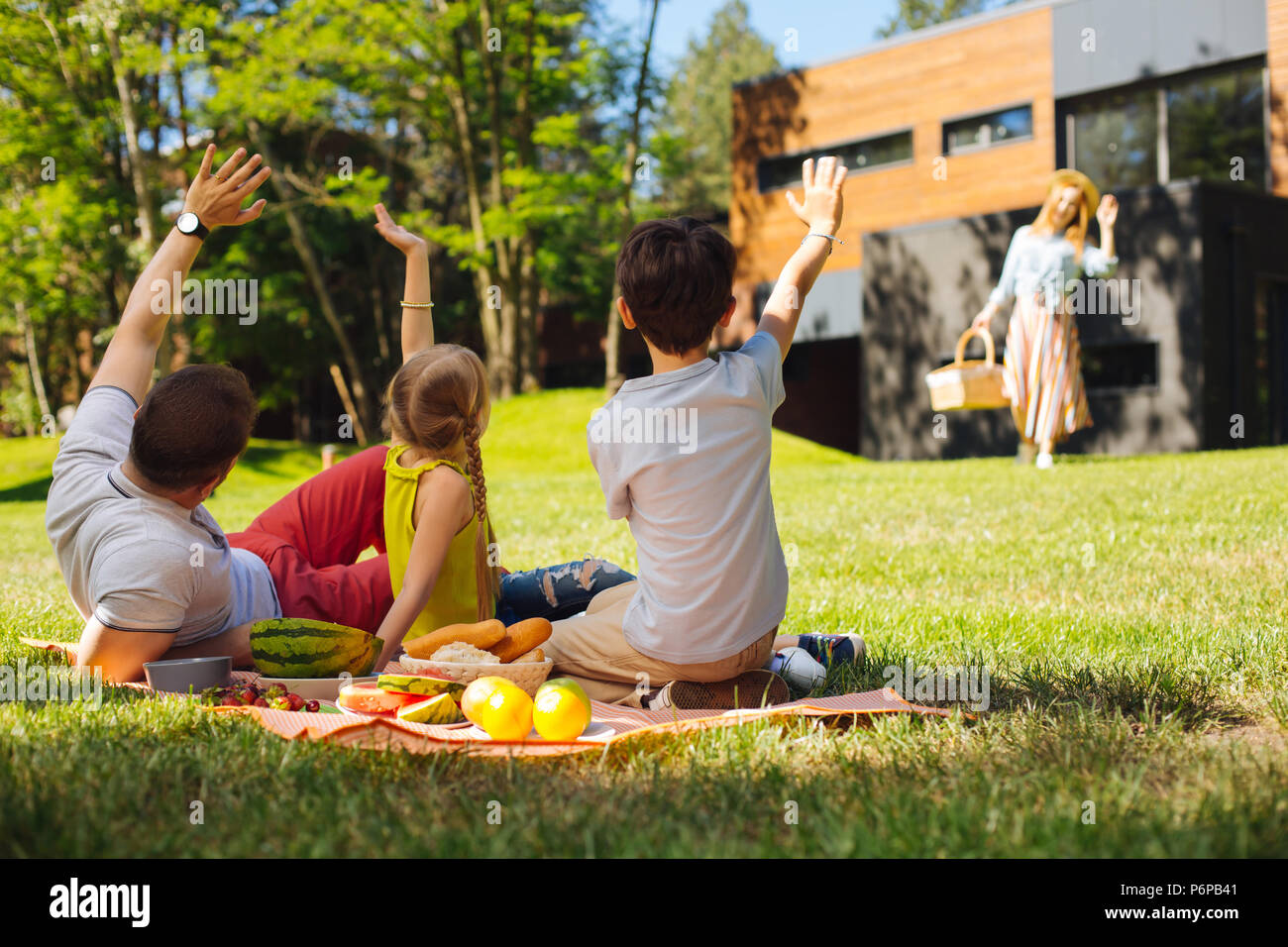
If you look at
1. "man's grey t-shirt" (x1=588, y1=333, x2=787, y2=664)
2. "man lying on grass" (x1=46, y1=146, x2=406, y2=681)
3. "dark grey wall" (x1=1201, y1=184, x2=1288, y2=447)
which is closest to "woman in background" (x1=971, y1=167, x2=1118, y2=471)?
"dark grey wall" (x1=1201, y1=184, x2=1288, y2=447)

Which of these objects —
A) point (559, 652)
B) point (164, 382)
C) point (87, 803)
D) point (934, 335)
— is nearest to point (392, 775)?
point (87, 803)

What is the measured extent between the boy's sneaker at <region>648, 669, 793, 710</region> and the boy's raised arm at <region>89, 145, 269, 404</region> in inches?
86.3

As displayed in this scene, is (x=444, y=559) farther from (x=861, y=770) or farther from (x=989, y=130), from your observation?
(x=989, y=130)

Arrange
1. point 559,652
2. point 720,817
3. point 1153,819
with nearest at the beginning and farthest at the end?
point 1153,819 < point 720,817 < point 559,652

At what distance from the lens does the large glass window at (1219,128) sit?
19.4m

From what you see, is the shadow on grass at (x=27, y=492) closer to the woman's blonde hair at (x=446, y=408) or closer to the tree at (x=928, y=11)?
the woman's blonde hair at (x=446, y=408)

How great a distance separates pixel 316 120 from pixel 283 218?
266cm

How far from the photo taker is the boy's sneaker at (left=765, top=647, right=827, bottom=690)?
3.61 meters

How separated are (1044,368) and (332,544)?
33.0 feet

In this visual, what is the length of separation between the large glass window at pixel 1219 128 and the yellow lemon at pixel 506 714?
2067 cm

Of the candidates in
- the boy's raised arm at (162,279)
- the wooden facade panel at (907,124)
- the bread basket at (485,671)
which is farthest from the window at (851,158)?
the bread basket at (485,671)
